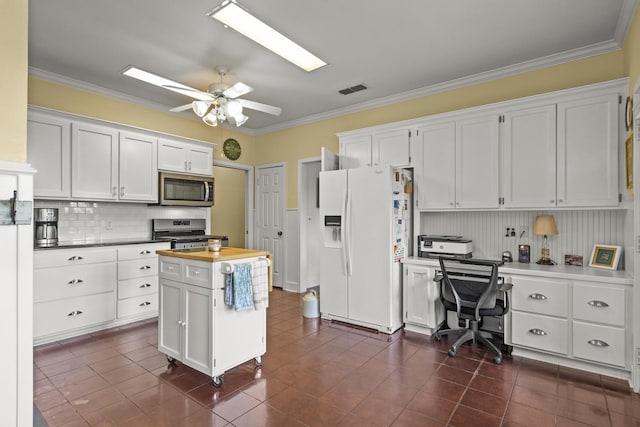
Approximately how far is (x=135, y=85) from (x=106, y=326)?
113 inches

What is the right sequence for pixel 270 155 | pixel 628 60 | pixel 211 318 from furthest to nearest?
pixel 270 155
pixel 628 60
pixel 211 318

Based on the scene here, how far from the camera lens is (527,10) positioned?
2723mm

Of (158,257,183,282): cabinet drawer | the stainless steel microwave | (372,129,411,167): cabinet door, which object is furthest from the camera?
the stainless steel microwave

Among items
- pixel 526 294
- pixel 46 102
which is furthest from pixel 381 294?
pixel 46 102

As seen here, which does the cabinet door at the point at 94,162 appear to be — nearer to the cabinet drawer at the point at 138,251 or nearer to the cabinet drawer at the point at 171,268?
the cabinet drawer at the point at 138,251

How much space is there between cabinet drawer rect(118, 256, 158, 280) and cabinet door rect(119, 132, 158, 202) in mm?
814

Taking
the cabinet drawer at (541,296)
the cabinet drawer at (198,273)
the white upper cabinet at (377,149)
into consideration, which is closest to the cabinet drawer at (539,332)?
the cabinet drawer at (541,296)

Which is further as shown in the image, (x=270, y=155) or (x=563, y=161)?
(x=270, y=155)

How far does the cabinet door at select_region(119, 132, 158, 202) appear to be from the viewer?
4.22 meters

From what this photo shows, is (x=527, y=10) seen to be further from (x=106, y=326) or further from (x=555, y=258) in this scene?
(x=106, y=326)

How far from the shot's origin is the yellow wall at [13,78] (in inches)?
55.4

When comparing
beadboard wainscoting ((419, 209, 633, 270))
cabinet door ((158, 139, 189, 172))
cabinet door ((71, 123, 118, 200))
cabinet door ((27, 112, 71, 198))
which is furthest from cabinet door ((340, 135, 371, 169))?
cabinet door ((27, 112, 71, 198))

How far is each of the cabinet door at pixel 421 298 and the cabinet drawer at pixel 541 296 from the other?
76cm

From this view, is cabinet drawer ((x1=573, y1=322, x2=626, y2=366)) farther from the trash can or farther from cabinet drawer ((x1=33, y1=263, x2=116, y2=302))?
cabinet drawer ((x1=33, y1=263, x2=116, y2=302))
